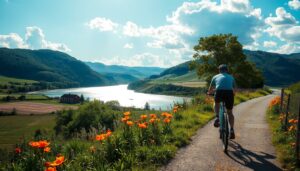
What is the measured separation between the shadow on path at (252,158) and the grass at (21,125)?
218ft

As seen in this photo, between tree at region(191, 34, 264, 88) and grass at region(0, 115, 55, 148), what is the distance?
42.2 metres

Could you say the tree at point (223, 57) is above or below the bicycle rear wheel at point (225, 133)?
above

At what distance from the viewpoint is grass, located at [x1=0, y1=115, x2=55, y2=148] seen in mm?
73250

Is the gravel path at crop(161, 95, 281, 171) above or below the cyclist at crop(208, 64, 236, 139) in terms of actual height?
below

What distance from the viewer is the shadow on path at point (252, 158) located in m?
7.12

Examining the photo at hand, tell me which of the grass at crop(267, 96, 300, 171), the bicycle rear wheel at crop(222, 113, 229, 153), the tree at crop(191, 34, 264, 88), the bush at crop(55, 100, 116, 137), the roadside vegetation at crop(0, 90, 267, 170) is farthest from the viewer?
the bush at crop(55, 100, 116, 137)

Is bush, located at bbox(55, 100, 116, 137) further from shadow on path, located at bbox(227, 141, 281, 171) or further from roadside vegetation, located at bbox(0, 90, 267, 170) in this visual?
shadow on path, located at bbox(227, 141, 281, 171)

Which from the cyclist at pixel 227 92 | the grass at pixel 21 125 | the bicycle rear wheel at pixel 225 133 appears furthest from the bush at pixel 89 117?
the cyclist at pixel 227 92

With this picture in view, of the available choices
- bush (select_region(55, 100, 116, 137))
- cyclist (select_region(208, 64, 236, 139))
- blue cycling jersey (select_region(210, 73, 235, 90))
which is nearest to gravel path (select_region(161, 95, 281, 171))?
cyclist (select_region(208, 64, 236, 139))

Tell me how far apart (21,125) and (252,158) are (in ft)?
291

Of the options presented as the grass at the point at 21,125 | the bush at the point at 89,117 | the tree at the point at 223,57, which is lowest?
the grass at the point at 21,125

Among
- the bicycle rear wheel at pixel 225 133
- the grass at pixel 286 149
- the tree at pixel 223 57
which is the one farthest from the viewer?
the tree at pixel 223 57

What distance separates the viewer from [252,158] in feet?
25.8

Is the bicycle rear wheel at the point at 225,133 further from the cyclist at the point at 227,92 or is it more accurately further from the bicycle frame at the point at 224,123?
the cyclist at the point at 227,92
